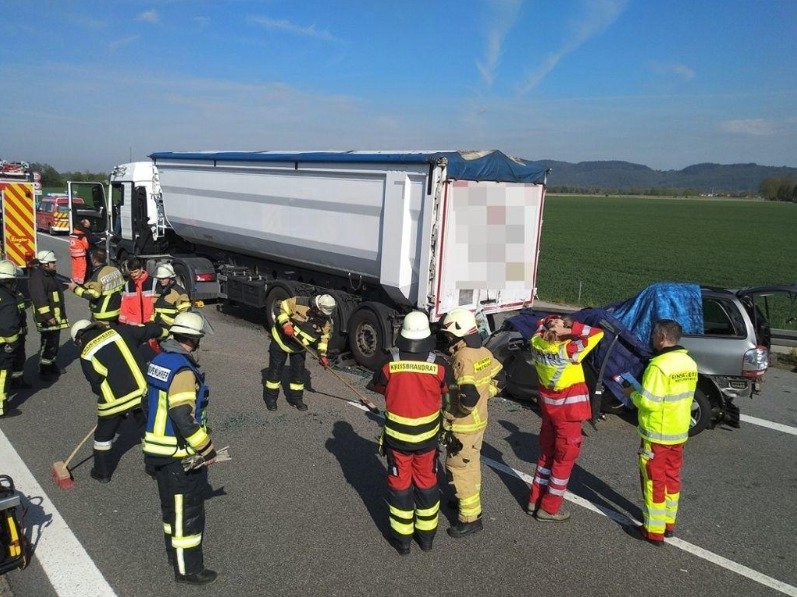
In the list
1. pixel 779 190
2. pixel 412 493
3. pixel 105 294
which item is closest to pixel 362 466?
pixel 412 493

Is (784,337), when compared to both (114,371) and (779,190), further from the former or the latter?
(779,190)

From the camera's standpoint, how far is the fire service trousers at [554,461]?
4703 mm

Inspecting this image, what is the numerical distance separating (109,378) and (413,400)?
104 inches

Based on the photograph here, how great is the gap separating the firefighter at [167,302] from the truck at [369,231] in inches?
108

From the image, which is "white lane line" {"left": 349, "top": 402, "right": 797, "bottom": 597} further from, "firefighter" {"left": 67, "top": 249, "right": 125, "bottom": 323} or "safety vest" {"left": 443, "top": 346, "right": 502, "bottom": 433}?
"firefighter" {"left": 67, "top": 249, "right": 125, "bottom": 323}

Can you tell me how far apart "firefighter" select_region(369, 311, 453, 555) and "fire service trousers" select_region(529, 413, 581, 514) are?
1.03 metres

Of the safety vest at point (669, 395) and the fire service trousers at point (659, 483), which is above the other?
the safety vest at point (669, 395)

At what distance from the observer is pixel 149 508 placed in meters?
4.83

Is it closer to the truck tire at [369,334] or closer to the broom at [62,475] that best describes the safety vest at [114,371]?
the broom at [62,475]

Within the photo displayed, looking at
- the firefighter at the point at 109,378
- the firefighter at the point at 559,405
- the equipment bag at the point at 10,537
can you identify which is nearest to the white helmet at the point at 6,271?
the firefighter at the point at 109,378

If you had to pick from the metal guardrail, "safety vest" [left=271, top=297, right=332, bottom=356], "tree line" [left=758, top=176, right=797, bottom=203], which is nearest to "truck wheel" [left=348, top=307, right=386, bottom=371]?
"safety vest" [left=271, top=297, right=332, bottom=356]

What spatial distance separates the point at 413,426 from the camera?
4.09 m

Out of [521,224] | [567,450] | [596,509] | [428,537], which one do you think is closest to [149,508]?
[428,537]

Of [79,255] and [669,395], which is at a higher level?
[669,395]
